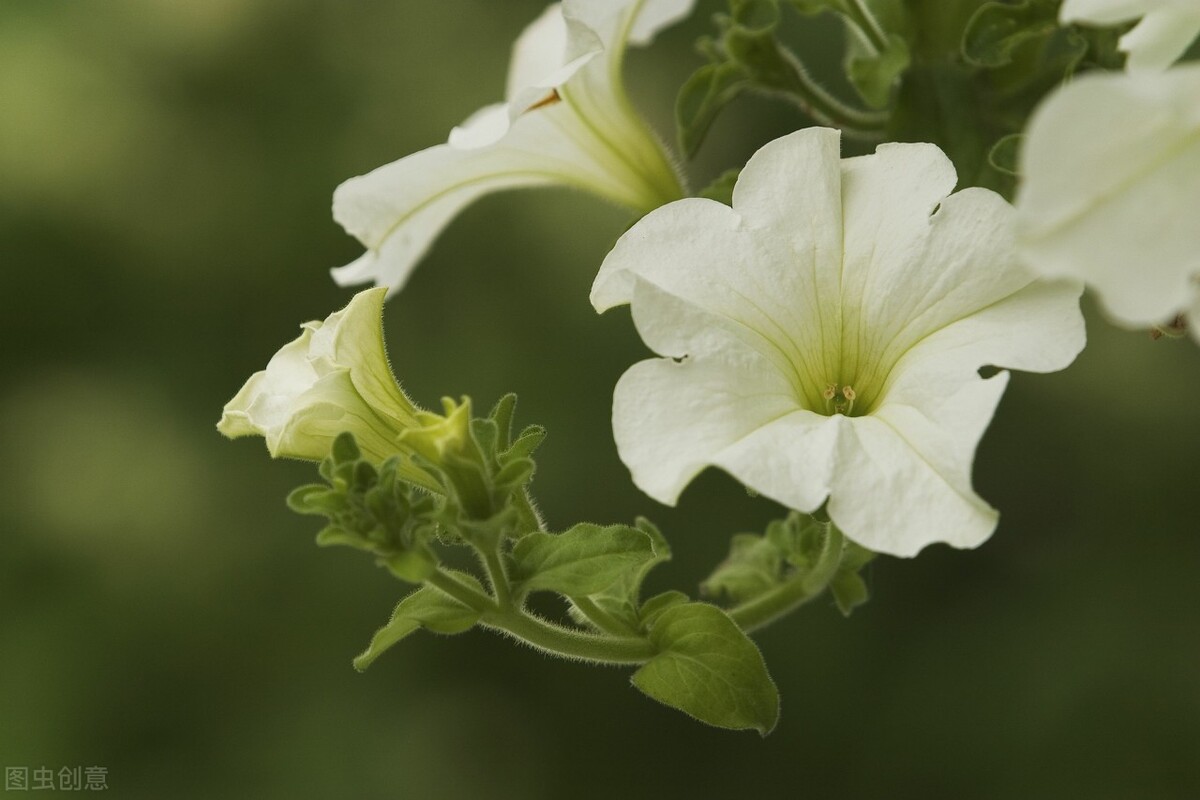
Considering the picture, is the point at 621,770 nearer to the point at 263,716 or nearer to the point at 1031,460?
the point at 263,716

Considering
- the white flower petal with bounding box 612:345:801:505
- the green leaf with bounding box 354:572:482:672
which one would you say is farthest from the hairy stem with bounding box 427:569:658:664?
the white flower petal with bounding box 612:345:801:505

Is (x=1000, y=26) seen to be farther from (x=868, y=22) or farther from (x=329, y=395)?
(x=329, y=395)

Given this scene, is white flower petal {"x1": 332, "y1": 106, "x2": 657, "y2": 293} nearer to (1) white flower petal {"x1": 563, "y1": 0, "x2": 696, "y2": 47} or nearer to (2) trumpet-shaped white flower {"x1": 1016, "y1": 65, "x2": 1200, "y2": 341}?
(1) white flower petal {"x1": 563, "y1": 0, "x2": 696, "y2": 47}

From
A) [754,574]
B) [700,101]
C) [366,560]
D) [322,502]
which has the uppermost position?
[700,101]

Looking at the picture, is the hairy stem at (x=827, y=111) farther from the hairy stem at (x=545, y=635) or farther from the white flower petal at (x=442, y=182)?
the hairy stem at (x=545, y=635)

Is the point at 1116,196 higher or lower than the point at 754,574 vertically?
higher


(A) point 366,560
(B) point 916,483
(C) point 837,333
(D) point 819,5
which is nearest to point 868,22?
(D) point 819,5
